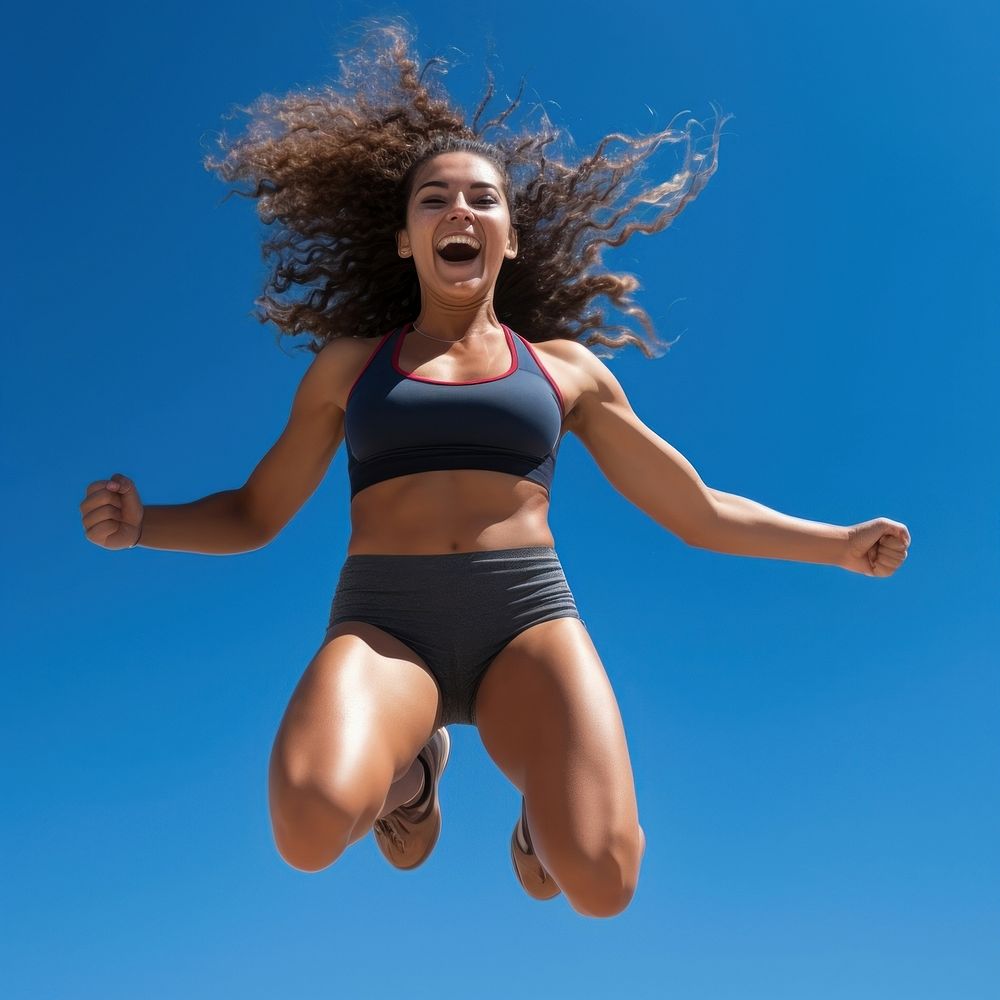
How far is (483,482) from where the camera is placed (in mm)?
4289

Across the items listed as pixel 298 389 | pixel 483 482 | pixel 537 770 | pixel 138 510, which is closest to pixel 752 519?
pixel 483 482

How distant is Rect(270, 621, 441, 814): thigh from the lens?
3.55m

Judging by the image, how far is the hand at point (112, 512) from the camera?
4.29 m

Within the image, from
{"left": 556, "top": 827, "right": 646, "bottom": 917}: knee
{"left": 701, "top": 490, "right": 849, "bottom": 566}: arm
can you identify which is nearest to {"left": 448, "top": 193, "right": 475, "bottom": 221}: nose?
→ {"left": 701, "top": 490, "right": 849, "bottom": 566}: arm

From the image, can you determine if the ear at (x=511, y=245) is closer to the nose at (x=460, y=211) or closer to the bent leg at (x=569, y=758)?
the nose at (x=460, y=211)

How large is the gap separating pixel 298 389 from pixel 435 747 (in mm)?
1478

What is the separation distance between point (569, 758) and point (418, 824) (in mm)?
1059

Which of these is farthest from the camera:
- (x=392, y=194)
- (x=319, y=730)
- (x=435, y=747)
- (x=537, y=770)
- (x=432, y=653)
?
(x=392, y=194)

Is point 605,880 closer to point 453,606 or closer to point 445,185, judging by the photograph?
point 453,606

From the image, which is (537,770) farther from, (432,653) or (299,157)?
(299,157)

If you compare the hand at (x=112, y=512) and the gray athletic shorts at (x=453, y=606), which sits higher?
the hand at (x=112, y=512)

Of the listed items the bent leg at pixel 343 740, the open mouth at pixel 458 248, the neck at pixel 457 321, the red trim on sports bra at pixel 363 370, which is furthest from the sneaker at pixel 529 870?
the open mouth at pixel 458 248

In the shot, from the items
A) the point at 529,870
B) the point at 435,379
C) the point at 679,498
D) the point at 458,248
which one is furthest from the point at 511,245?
the point at 529,870

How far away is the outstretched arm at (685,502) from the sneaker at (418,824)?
4.07ft
